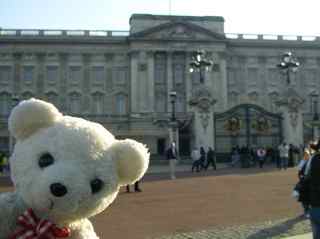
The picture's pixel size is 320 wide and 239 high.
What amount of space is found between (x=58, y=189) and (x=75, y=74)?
53.3 m

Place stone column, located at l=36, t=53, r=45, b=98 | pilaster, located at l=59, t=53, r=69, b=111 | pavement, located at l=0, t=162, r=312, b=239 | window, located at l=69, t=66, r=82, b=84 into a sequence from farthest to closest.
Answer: window, located at l=69, t=66, r=82, b=84 → pilaster, located at l=59, t=53, r=69, b=111 → stone column, located at l=36, t=53, r=45, b=98 → pavement, located at l=0, t=162, r=312, b=239

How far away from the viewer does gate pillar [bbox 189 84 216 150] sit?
2672cm

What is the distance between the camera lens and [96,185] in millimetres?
3064

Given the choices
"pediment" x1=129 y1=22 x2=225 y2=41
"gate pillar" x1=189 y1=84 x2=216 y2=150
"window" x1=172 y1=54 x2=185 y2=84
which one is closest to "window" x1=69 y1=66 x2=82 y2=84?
"pediment" x1=129 y1=22 x2=225 y2=41

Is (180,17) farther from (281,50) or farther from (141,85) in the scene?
(281,50)

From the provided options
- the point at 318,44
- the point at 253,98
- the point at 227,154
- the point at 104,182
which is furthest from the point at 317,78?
the point at 104,182

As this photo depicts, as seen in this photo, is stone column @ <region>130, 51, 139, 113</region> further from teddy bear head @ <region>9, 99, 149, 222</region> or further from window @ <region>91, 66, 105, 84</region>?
teddy bear head @ <region>9, 99, 149, 222</region>

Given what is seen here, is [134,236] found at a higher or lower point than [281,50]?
lower

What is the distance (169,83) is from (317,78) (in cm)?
1945

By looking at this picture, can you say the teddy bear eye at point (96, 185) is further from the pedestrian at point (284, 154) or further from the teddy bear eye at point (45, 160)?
the pedestrian at point (284, 154)

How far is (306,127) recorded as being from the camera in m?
35.7

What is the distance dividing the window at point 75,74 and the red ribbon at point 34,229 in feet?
174

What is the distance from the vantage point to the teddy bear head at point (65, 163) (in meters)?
2.88

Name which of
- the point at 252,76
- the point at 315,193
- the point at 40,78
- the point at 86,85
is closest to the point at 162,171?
the point at 315,193
